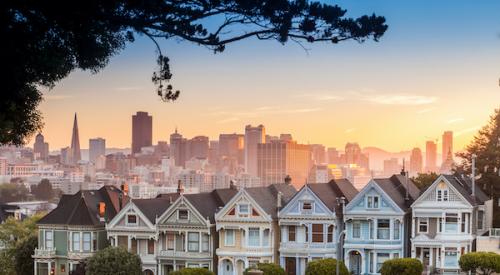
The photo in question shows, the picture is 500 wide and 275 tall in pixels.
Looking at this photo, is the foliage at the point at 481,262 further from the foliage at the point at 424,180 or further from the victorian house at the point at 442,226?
the foliage at the point at 424,180

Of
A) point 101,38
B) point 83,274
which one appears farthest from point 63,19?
point 83,274

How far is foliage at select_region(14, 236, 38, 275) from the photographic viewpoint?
215 ft

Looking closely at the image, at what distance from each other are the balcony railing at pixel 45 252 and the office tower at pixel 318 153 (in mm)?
112786

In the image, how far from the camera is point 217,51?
22.8 m

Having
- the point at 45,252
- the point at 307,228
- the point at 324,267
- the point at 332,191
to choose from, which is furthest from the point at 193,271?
the point at 45,252

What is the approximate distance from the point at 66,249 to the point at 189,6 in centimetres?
4125

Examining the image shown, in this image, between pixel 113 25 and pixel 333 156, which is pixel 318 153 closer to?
pixel 333 156

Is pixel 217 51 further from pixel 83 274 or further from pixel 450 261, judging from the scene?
pixel 83 274

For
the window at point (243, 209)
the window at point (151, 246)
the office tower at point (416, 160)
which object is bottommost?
the window at point (151, 246)

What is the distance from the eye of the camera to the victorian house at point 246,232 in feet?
182

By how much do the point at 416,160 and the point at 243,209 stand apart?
85854mm

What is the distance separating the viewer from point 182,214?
57.3 m

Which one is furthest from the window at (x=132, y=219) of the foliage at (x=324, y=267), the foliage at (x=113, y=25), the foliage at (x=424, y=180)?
the foliage at (x=113, y=25)

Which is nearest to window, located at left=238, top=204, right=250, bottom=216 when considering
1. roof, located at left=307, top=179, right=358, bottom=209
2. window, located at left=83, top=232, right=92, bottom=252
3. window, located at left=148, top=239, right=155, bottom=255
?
roof, located at left=307, top=179, right=358, bottom=209
